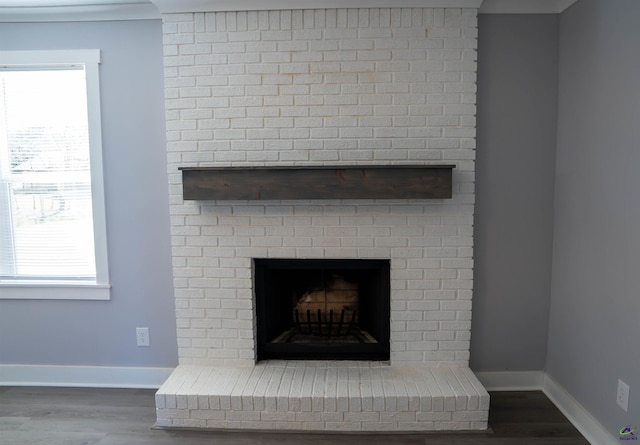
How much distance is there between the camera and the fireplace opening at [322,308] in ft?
8.53

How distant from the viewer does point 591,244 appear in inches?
87.7

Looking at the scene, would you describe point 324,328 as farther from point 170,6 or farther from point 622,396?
point 170,6

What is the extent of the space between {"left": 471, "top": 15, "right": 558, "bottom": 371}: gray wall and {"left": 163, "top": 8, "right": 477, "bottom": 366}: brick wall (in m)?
0.19

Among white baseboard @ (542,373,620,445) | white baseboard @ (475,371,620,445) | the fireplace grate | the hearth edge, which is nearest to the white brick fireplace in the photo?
the hearth edge

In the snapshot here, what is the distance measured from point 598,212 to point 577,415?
44.8 inches

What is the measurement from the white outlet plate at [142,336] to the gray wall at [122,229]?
0.03 m

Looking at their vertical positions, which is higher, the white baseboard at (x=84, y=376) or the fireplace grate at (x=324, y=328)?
the fireplace grate at (x=324, y=328)

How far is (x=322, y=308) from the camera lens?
9.34ft

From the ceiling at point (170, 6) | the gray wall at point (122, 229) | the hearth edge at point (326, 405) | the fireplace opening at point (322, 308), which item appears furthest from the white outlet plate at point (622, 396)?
the gray wall at point (122, 229)

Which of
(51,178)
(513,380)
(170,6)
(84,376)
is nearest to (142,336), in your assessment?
(84,376)

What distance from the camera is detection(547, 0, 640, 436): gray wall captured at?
1.93 meters

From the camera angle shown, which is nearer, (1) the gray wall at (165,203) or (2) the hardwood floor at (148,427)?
(2) the hardwood floor at (148,427)

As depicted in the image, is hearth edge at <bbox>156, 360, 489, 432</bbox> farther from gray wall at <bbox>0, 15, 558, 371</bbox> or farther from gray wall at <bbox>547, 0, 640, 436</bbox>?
gray wall at <bbox>547, 0, 640, 436</bbox>

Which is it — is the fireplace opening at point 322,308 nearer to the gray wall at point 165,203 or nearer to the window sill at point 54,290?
the gray wall at point 165,203
